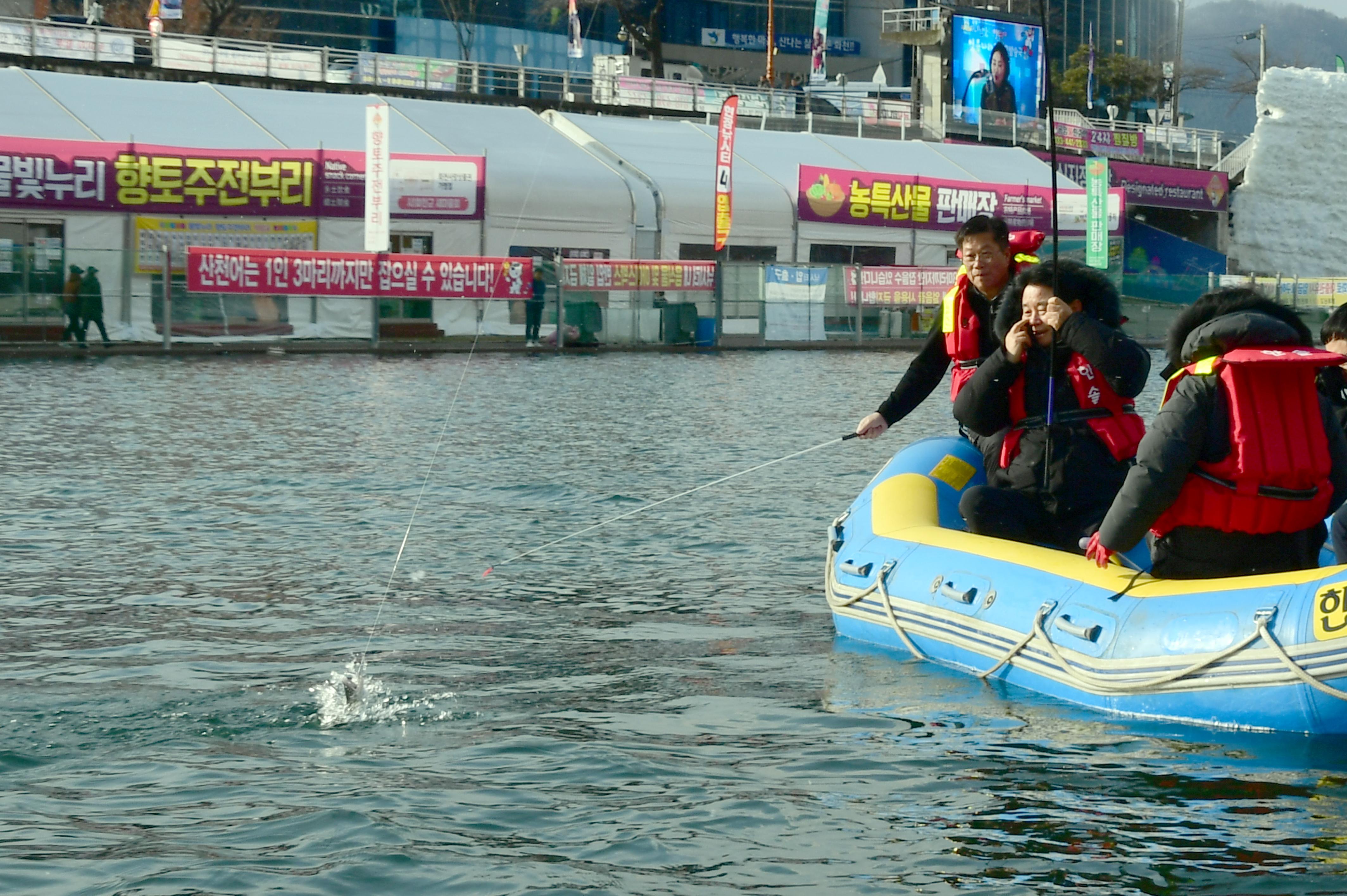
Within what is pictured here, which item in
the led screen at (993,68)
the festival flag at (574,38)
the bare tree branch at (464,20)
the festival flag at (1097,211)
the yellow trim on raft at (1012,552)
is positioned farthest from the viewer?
the bare tree branch at (464,20)

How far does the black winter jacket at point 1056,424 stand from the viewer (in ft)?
21.5

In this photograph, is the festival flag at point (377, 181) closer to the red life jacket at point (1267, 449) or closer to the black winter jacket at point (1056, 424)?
the black winter jacket at point (1056, 424)

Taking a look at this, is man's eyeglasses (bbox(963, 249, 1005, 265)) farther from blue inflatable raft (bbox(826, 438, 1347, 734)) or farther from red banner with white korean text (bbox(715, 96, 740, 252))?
red banner with white korean text (bbox(715, 96, 740, 252))

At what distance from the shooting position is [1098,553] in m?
5.83

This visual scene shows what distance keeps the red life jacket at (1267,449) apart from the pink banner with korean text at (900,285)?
89.0 feet

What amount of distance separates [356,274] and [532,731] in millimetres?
23047

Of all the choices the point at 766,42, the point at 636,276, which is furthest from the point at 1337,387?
the point at 766,42

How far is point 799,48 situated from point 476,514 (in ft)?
205

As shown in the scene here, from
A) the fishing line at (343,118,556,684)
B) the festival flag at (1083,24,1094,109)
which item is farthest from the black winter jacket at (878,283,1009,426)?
the festival flag at (1083,24,1094,109)

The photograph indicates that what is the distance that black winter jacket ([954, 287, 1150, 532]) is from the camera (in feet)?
21.5

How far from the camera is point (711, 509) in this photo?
1079cm

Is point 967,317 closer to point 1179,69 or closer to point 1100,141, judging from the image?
point 1100,141

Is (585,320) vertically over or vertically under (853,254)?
under

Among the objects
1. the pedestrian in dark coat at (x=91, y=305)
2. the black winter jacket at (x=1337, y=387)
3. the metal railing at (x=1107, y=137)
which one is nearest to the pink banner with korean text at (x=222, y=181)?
the pedestrian in dark coat at (x=91, y=305)
